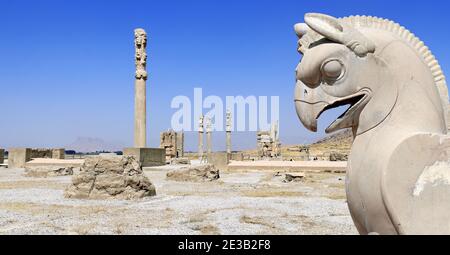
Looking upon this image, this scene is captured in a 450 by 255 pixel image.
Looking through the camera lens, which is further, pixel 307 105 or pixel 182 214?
pixel 182 214

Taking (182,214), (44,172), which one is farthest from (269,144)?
(182,214)

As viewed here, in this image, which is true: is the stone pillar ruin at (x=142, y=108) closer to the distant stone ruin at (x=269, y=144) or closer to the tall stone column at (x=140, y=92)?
the tall stone column at (x=140, y=92)

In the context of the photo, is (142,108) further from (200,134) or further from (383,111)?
(383,111)

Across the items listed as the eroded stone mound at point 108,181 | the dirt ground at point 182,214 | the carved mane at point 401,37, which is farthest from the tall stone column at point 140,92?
the carved mane at point 401,37

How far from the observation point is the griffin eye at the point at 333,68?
2602 millimetres

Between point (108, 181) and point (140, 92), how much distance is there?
14295 millimetres

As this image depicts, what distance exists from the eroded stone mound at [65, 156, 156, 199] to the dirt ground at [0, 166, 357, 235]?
35 cm

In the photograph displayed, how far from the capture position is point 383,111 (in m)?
2.59

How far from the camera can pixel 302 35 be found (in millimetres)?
2854

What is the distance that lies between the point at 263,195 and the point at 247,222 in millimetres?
3888

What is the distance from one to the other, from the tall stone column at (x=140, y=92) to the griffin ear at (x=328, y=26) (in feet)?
67.6

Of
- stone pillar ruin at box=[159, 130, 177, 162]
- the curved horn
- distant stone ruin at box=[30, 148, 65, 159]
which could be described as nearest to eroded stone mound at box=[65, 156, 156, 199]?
the curved horn

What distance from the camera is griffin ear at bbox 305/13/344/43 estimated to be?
2.63m
